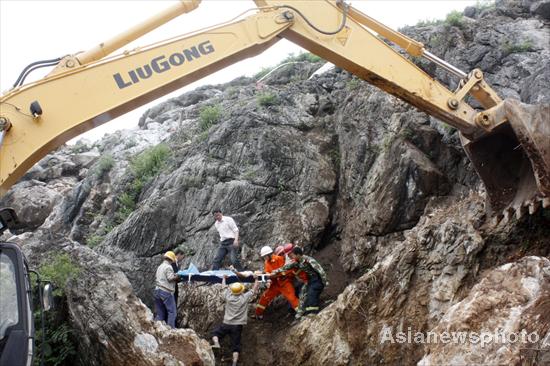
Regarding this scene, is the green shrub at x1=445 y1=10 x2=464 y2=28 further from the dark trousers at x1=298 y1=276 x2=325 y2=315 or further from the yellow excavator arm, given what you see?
the dark trousers at x1=298 y1=276 x2=325 y2=315

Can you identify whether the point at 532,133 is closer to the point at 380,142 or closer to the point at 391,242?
the point at 391,242

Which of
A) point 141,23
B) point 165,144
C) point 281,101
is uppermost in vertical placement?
point 165,144

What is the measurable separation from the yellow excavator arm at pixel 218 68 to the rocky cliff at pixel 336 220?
1309 millimetres

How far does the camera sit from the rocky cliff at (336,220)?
289 inches

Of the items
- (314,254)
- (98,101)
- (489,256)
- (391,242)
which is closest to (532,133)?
(489,256)

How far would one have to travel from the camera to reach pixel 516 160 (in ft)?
24.4

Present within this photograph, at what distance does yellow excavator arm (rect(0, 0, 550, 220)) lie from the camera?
17.4 feet

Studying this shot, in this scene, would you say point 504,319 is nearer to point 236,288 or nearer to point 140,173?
point 236,288

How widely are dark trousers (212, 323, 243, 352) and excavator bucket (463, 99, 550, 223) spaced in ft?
13.9

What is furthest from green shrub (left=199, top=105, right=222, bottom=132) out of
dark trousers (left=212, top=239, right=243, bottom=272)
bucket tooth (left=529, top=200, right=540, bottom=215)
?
bucket tooth (left=529, top=200, right=540, bottom=215)

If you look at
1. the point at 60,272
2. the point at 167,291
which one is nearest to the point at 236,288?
the point at 167,291

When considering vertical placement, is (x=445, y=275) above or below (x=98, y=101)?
below

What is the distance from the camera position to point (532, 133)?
6375 millimetres

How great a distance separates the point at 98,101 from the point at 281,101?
30.2 ft
